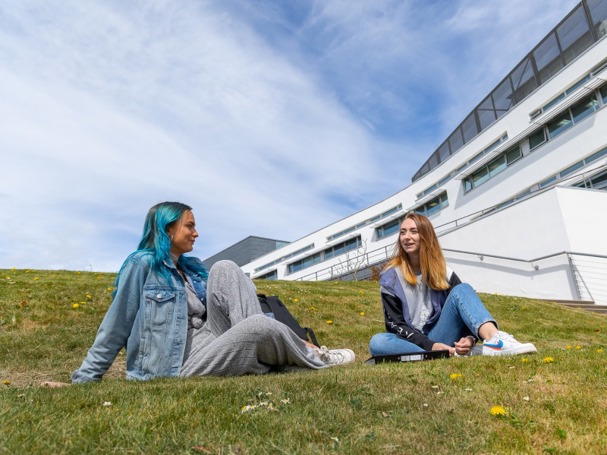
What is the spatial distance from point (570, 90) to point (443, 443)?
24724 mm

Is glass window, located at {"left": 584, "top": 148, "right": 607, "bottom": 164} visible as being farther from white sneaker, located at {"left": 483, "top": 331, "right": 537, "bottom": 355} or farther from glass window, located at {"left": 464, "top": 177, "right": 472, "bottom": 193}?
white sneaker, located at {"left": 483, "top": 331, "right": 537, "bottom": 355}

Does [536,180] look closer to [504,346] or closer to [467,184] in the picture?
[467,184]

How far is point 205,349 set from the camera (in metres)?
3.75

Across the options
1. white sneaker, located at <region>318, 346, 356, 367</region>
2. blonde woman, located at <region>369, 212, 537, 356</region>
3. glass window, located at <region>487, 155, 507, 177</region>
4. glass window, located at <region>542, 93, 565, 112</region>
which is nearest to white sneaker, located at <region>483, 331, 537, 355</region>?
blonde woman, located at <region>369, 212, 537, 356</region>

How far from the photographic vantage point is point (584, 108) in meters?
20.9

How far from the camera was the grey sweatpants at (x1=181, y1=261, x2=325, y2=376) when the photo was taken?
3.64 metres

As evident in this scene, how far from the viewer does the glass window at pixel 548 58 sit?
2402 cm

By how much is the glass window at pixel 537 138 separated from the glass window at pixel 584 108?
1.94 metres

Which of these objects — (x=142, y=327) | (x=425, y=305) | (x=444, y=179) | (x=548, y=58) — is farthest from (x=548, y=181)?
(x=142, y=327)

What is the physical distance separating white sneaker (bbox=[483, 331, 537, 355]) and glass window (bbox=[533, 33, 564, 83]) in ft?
79.3

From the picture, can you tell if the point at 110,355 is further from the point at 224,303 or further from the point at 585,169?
the point at 585,169

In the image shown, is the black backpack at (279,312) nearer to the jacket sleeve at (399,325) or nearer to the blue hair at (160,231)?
the jacket sleeve at (399,325)

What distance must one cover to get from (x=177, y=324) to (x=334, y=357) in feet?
5.59

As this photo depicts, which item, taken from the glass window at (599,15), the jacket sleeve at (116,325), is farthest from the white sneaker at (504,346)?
the glass window at (599,15)
